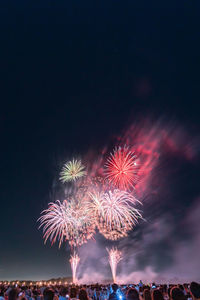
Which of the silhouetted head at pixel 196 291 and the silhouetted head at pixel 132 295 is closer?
the silhouetted head at pixel 132 295

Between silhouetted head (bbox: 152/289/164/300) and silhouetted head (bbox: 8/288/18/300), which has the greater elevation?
silhouetted head (bbox: 8/288/18/300)

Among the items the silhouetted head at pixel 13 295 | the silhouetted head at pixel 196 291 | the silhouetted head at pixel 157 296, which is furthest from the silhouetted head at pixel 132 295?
the silhouetted head at pixel 13 295

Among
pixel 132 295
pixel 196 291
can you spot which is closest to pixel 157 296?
pixel 132 295

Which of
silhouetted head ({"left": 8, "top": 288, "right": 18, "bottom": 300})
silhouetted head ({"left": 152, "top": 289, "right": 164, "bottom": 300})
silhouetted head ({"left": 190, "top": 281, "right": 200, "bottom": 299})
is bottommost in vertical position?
silhouetted head ({"left": 190, "top": 281, "right": 200, "bottom": 299})

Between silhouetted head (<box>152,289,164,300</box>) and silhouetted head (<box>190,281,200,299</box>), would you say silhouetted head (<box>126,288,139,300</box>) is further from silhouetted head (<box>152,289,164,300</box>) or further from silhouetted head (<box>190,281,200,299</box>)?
silhouetted head (<box>190,281,200,299</box>)

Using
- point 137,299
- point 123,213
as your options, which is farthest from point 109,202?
point 137,299

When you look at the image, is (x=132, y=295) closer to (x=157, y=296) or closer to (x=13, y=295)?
(x=157, y=296)

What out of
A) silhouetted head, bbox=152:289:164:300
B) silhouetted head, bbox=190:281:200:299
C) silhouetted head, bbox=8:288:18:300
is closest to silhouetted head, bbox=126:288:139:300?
silhouetted head, bbox=152:289:164:300

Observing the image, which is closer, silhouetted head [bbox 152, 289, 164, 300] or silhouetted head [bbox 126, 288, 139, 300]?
silhouetted head [bbox 126, 288, 139, 300]

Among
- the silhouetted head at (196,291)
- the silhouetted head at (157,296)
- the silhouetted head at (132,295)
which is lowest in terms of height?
the silhouetted head at (196,291)

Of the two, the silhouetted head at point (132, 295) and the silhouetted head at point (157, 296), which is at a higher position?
the silhouetted head at point (132, 295)

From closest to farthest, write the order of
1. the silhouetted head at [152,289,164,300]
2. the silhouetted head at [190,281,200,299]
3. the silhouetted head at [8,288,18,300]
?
the silhouetted head at [8,288,18,300] → the silhouetted head at [152,289,164,300] → the silhouetted head at [190,281,200,299]

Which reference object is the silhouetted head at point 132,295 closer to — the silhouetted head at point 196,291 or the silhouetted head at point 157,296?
the silhouetted head at point 157,296
